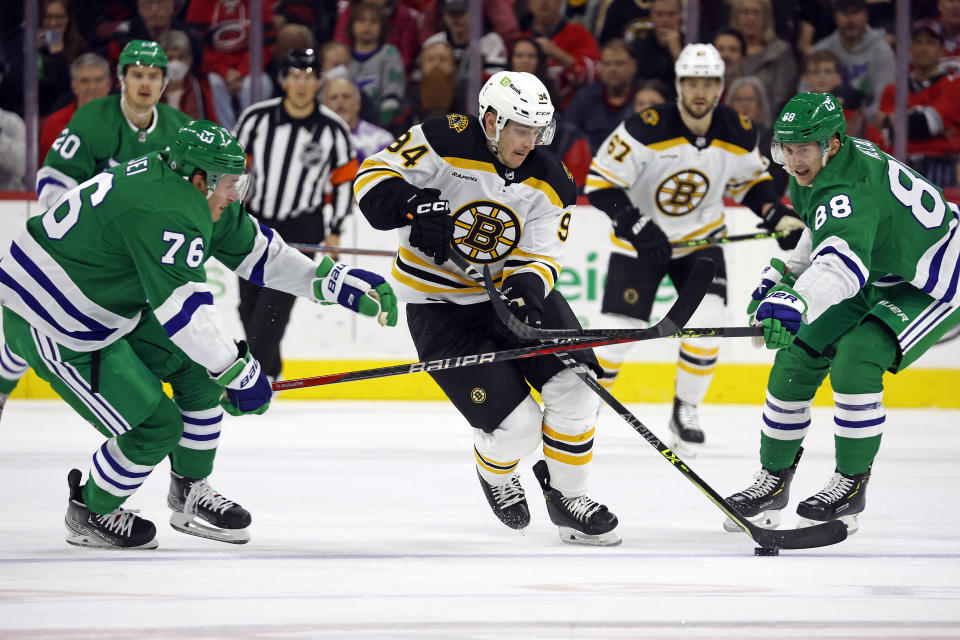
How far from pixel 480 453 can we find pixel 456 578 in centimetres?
A: 67

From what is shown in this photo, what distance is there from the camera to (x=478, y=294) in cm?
340

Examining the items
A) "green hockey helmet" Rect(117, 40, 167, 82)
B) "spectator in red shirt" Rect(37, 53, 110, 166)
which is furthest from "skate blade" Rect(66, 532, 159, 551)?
"spectator in red shirt" Rect(37, 53, 110, 166)

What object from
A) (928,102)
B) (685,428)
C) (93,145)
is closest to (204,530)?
(93,145)

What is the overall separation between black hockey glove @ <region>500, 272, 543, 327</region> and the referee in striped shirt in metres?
2.64

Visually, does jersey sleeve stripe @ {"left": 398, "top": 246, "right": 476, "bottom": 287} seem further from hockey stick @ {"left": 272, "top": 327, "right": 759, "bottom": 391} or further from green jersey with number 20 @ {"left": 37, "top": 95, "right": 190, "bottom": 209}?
green jersey with number 20 @ {"left": 37, "top": 95, "right": 190, "bottom": 209}

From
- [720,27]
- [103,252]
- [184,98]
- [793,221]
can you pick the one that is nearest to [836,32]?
[720,27]

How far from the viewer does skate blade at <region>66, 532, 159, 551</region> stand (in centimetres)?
303

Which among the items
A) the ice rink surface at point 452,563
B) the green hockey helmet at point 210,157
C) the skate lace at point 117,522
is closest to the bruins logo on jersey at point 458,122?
the green hockey helmet at point 210,157

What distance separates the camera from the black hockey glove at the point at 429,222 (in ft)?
10.4

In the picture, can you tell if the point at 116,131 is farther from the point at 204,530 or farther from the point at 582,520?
the point at 582,520

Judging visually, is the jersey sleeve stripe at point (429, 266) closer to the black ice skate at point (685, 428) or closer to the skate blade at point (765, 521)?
the skate blade at point (765, 521)

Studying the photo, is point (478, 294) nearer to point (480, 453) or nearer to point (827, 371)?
point (480, 453)

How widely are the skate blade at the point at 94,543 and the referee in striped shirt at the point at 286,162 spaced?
2663 millimetres

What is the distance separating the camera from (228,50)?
6.21 m
